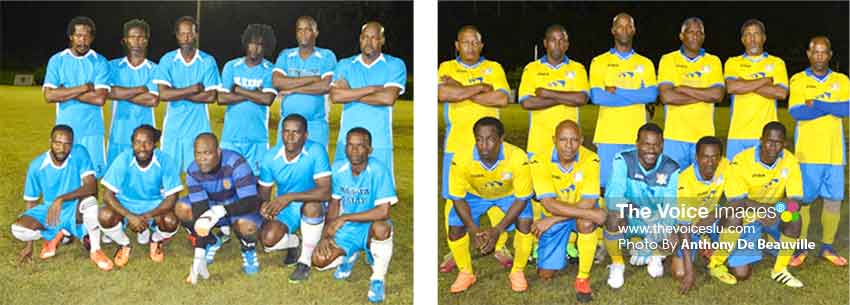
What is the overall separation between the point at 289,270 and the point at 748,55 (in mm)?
2737

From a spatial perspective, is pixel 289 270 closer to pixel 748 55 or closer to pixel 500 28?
pixel 500 28

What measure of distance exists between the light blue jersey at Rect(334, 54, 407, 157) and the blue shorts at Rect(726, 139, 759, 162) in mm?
1808

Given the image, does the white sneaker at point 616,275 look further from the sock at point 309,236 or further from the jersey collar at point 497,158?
the sock at point 309,236

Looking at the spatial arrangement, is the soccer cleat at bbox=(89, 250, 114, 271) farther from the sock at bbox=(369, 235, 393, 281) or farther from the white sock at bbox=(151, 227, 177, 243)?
the sock at bbox=(369, 235, 393, 281)

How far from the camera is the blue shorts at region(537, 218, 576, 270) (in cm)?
487

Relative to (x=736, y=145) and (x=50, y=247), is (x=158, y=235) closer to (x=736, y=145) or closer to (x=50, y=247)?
(x=50, y=247)

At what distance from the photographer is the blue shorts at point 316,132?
4871 millimetres

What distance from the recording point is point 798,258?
16.4 ft

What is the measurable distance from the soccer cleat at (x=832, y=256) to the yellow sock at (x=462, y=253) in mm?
1988

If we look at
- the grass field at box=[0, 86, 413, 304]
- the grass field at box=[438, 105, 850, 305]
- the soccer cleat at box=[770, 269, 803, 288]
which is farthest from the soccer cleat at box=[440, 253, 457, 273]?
the soccer cleat at box=[770, 269, 803, 288]

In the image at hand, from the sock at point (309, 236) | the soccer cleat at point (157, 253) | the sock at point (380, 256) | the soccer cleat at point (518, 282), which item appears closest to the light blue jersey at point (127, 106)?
the soccer cleat at point (157, 253)

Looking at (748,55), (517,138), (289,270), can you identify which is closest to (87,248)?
(289,270)

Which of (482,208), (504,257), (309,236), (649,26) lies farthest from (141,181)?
(649,26)

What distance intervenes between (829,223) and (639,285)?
3.94 ft
